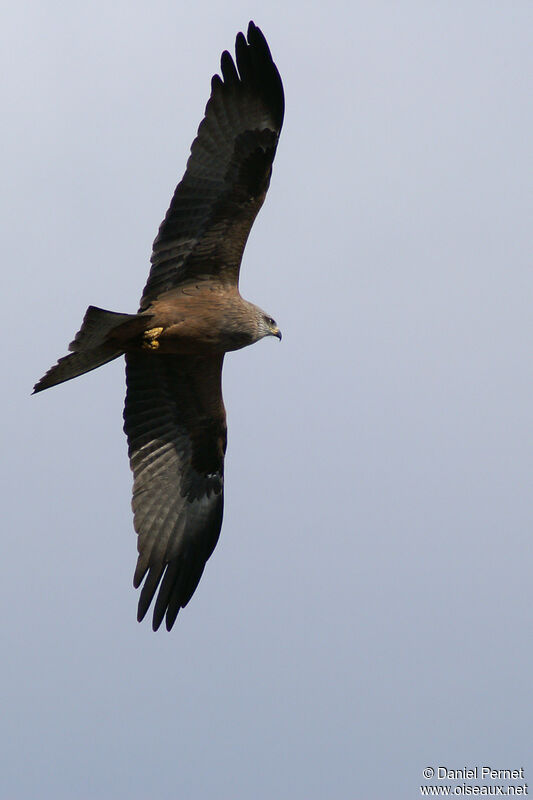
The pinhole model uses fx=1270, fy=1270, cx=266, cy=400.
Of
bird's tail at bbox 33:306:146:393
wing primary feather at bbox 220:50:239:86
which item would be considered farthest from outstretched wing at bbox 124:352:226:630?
wing primary feather at bbox 220:50:239:86

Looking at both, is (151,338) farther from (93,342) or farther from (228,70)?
(228,70)

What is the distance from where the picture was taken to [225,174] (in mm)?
9594

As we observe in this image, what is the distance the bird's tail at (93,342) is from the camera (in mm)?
8914

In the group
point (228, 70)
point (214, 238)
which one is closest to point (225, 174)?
point (214, 238)

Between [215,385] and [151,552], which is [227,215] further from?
[151,552]

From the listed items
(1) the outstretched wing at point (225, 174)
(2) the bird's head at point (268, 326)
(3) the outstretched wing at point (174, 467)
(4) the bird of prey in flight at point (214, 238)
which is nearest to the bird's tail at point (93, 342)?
(4) the bird of prey in flight at point (214, 238)

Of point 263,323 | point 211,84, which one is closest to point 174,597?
point 263,323

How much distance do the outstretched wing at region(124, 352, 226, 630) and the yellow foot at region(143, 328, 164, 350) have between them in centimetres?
44

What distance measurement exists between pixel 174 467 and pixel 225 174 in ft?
8.30

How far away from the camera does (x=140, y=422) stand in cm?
1045

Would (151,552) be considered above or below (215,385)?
below

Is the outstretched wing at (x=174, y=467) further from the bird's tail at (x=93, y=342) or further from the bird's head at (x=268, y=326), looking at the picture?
the bird's tail at (x=93, y=342)

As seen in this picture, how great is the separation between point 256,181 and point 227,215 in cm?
34

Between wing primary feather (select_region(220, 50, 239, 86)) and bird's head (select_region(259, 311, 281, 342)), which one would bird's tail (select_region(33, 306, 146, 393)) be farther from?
wing primary feather (select_region(220, 50, 239, 86))
